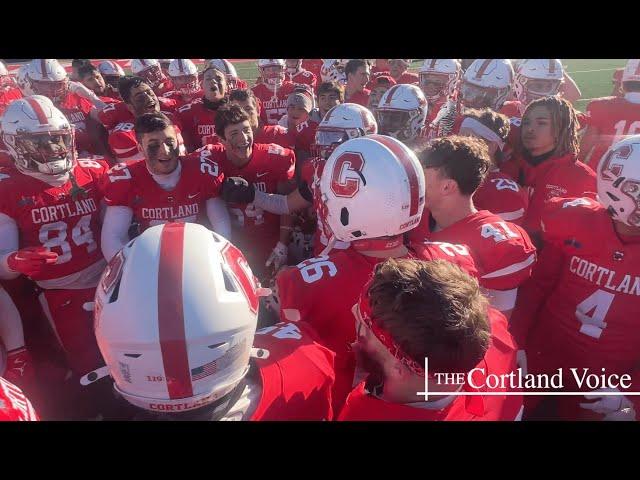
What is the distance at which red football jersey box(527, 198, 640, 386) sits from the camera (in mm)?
2252

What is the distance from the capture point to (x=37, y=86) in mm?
5145

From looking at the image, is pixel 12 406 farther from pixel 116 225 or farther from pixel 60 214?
pixel 60 214

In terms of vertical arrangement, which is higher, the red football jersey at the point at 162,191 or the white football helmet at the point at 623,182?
the white football helmet at the point at 623,182

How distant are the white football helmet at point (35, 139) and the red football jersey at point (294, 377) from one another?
7.22 feet

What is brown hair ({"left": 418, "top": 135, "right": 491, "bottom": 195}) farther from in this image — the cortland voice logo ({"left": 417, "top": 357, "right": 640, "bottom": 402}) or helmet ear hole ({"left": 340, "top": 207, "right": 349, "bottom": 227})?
the cortland voice logo ({"left": 417, "top": 357, "right": 640, "bottom": 402})

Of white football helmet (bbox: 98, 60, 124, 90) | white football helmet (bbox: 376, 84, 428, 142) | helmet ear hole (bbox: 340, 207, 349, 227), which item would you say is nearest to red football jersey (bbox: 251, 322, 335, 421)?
helmet ear hole (bbox: 340, 207, 349, 227)

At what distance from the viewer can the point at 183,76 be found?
6750 mm

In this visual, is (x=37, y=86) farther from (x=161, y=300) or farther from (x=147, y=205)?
(x=161, y=300)

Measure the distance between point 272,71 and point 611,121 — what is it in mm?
4872

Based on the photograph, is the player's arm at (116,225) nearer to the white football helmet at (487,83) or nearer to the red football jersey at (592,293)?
the red football jersey at (592,293)

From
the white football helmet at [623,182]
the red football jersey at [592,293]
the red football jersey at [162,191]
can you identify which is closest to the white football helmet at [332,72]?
the red football jersey at [162,191]

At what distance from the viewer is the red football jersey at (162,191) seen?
118 inches

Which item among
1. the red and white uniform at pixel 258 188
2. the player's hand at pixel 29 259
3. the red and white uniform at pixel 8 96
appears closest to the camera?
the player's hand at pixel 29 259

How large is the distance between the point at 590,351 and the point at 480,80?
305cm
